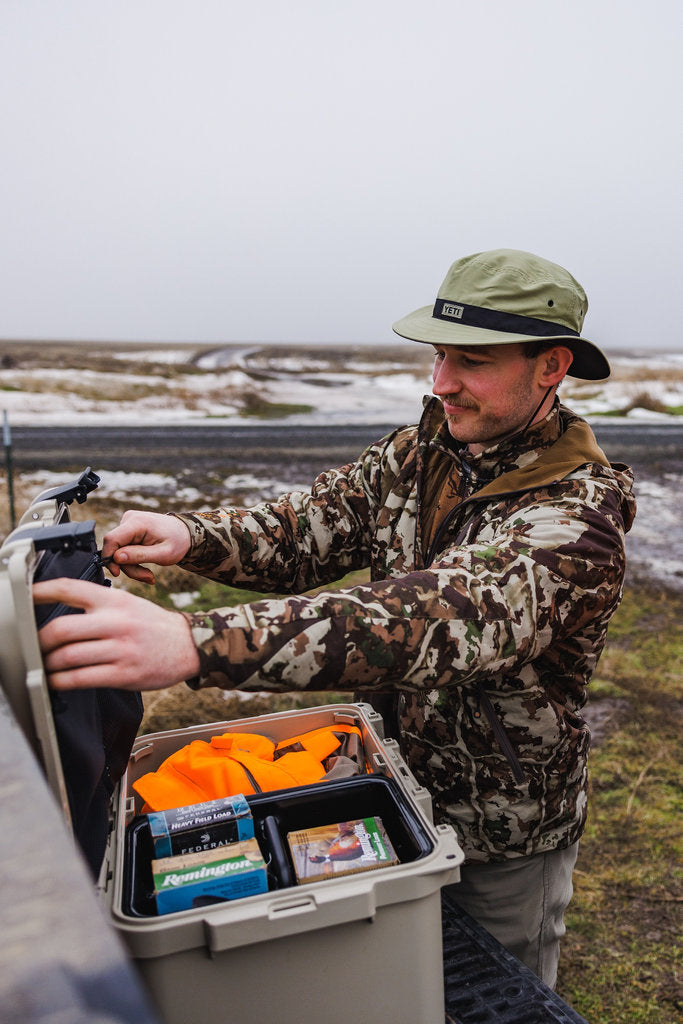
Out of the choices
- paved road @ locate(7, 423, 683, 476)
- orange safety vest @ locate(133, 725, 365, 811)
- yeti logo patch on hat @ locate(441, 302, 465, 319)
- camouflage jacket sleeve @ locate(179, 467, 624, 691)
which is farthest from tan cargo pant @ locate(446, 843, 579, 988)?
paved road @ locate(7, 423, 683, 476)

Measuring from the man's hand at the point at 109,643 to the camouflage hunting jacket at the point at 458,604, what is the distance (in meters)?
0.06

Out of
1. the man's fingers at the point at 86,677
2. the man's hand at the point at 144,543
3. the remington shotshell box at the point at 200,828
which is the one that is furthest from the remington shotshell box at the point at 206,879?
the man's hand at the point at 144,543

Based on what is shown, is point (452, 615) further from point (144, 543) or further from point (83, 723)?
point (144, 543)

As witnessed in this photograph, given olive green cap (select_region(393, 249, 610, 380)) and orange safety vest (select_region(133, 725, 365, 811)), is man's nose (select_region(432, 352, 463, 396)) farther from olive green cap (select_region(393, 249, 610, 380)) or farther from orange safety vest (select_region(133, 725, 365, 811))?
orange safety vest (select_region(133, 725, 365, 811))

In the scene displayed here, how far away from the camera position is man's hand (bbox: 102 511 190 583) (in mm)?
2137

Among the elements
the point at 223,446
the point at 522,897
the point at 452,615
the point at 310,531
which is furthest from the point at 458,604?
the point at 223,446

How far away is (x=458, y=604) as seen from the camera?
170 cm

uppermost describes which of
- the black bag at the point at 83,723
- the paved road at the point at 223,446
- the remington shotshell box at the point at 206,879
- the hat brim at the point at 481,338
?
the hat brim at the point at 481,338

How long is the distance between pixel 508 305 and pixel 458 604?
3.36ft

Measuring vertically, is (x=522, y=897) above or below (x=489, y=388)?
below

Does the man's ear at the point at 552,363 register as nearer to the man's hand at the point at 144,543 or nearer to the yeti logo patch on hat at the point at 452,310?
the yeti logo patch on hat at the point at 452,310

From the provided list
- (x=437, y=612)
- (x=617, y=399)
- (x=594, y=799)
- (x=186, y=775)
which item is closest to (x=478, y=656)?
(x=437, y=612)

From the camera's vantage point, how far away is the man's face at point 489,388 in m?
2.38

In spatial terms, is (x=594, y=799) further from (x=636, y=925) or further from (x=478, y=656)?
(x=478, y=656)
